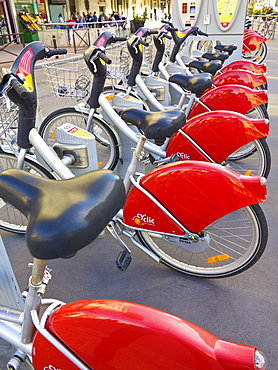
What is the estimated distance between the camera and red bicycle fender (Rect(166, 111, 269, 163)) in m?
2.63

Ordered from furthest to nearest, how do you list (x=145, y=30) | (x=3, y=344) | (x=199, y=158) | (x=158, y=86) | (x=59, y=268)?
(x=158, y=86), (x=145, y=30), (x=199, y=158), (x=59, y=268), (x=3, y=344)

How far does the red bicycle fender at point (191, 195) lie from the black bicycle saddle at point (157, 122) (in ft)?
0.74

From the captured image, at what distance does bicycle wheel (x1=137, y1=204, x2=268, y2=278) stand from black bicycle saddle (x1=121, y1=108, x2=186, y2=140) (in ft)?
2.11

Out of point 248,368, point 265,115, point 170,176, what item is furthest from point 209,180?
point 265,115

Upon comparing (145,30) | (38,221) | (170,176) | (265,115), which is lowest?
(265,115)

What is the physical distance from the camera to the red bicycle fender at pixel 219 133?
2.63 m

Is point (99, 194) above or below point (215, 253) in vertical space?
above

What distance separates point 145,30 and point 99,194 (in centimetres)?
340

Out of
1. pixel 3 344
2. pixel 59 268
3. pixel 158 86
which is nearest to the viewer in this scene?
pixel 3 344

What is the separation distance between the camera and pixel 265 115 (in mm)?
3838

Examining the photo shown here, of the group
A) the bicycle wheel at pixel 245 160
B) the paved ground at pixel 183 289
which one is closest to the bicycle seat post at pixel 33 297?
A: the paved ground at pixel 183 289

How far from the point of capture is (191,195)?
6.20 feet

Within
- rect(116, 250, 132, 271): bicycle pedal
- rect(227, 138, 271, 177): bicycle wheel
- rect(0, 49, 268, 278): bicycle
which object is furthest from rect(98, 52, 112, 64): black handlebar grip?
rect(227, 138, 271, 177): bicycle wheel

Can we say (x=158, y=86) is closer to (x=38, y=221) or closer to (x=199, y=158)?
(x=199, y=158)
